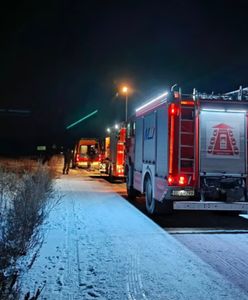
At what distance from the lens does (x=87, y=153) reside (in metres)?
38.0

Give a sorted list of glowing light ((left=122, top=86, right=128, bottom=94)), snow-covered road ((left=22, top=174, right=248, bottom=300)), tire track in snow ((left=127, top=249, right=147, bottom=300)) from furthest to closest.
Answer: glowing light ((left=122, top=86, right=128, bottom=94))
snow-covered road ((left=22, top=174, right=248, bottom=300))
tire track in snow ((left=127, top=249, right=147, bottom=300))

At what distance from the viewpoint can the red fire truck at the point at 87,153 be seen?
37.4 meters

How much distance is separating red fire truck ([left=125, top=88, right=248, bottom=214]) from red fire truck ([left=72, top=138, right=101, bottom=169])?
88.7 ft

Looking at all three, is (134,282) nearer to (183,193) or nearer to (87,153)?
(183,193)

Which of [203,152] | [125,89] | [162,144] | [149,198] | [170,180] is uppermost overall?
[125,89]

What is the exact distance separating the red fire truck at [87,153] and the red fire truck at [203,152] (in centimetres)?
Result: 2705

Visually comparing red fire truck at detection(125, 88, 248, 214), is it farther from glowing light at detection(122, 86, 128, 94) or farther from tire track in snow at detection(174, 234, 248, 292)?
glowing light at detection(122, 86, 128, 94)

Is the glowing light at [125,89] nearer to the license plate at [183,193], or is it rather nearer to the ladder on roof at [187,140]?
the ladder on roof at [187,140]

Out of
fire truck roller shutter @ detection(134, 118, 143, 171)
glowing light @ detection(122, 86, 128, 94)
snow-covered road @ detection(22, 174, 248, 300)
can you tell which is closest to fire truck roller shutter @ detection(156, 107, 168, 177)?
snow-covered road @ detection(22, 174, 248, 300)

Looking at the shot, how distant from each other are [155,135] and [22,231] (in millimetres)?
5487

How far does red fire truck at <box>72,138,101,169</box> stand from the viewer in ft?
123

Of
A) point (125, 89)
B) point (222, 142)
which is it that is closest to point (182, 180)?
point (222, 142)

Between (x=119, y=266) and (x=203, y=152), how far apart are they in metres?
4.54

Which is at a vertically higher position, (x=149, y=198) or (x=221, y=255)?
(x=149, y=198)
